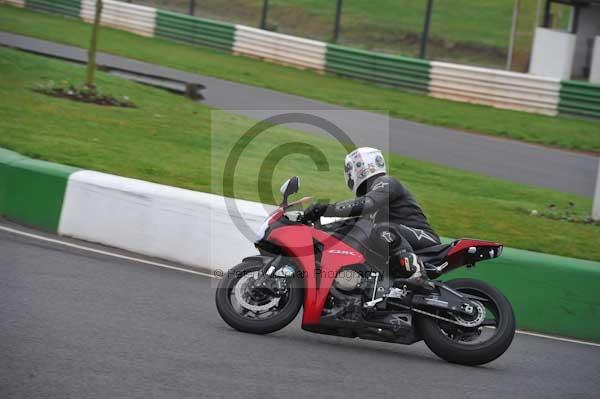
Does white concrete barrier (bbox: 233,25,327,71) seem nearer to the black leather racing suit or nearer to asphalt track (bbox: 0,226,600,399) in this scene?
asphalt track (bbox: 0,226,600,399)

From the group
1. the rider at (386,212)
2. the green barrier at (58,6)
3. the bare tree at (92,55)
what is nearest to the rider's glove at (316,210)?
the rider at (386,212)

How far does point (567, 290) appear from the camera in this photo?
8680mm

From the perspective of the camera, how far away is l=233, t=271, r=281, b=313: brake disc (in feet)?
23.7

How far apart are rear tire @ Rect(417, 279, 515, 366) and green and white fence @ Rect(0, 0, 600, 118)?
1702cm

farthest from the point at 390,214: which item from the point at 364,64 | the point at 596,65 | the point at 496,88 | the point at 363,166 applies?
the point at 596,65

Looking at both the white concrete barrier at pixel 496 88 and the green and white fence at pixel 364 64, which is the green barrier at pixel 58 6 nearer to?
the green and white fence at pixel 364 64

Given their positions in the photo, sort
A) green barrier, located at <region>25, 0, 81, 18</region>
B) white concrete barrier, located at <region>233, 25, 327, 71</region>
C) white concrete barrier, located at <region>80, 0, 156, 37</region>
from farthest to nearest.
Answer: green barrier, located at <region>25, 0, 81, 18</region> → white concrete barrier, located at <region>80, 0, 156, 37</region> → white concrete barrier, located at <region>233, 25, 327, 71</region>

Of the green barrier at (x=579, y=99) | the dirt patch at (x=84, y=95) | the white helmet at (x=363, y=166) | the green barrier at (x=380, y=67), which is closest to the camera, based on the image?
the white helmet at (x=363, y=166)

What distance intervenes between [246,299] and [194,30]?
22841 millimetres

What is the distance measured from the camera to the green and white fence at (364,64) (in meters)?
23.2

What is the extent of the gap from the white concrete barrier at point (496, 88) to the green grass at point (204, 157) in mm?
7776

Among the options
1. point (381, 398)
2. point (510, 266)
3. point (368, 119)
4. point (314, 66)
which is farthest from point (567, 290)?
point (314, 66)

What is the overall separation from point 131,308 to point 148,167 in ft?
16.4

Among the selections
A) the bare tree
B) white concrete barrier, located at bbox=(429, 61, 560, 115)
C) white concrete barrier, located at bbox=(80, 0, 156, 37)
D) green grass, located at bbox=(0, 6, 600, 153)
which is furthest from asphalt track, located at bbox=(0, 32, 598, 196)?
white concrete barrier, located at bbox=(80, 0, 156, 37)
